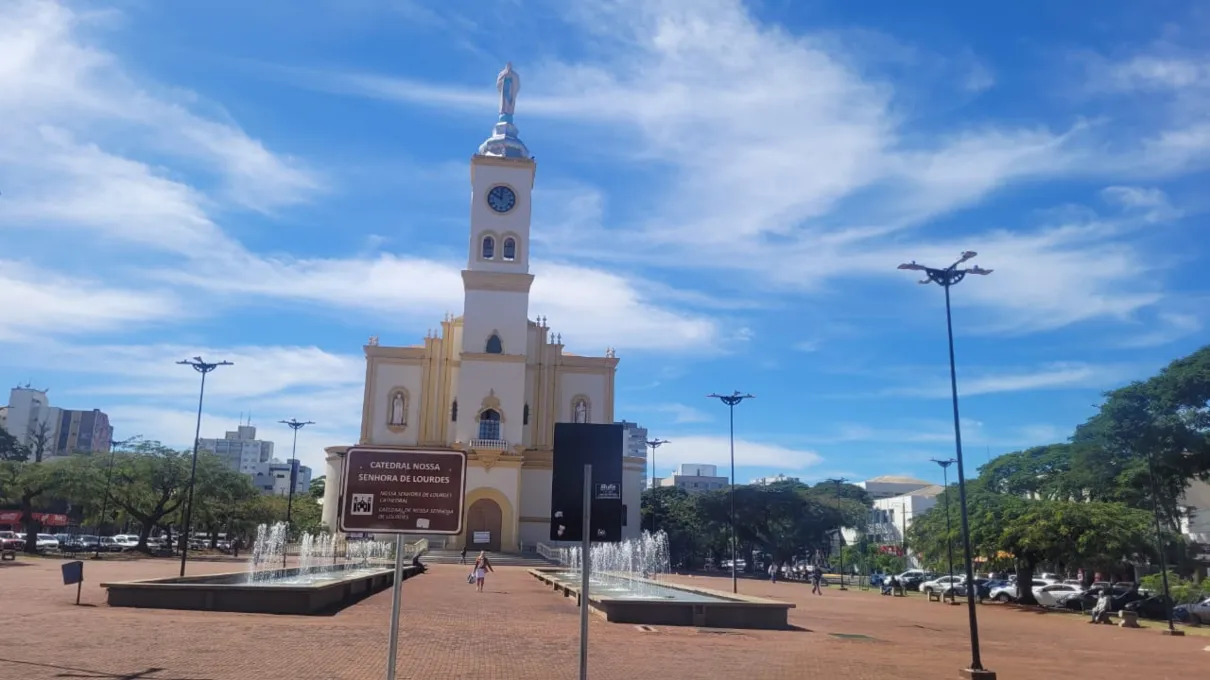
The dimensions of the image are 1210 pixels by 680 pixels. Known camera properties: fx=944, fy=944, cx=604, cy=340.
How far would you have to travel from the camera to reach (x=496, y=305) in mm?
57500

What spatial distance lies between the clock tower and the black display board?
46.2m

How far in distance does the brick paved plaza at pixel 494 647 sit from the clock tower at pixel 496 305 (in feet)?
99.4

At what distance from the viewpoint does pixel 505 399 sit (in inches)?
2216

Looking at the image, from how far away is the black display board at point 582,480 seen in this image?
9.19 metres

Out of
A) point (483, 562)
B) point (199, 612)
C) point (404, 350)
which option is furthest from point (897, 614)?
point (404, 350)

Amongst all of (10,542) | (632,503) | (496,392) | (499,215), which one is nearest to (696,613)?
(496,392)

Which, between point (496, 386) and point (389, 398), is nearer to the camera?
point (496, 386)

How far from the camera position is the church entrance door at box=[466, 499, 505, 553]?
53.2 metres

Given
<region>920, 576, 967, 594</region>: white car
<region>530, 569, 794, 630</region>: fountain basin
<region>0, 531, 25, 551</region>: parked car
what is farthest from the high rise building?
<region>530, 569, 794, 630</region>: fountain basin

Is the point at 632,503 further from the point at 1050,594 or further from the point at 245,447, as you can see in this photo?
the point at 245,447

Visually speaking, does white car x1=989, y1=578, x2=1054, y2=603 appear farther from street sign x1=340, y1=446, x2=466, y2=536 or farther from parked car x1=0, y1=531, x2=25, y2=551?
parked car x1=0, y1=531, x2=25, y2=551

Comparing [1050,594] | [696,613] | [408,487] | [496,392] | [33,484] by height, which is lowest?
[1050,594]

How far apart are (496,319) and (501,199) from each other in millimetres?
7813

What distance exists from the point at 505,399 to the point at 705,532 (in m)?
23.0
